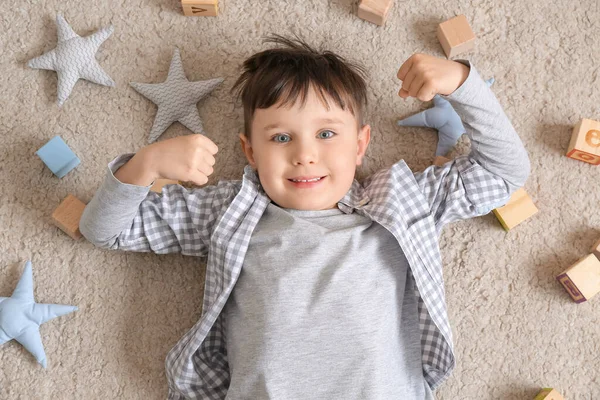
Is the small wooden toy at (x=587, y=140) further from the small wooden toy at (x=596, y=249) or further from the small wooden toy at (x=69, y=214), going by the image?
the small wooden toy at (x=69, y=214)

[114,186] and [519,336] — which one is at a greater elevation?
[114,186]

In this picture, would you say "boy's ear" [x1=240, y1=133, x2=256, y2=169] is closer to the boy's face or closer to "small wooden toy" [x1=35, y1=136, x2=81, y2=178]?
the boy's face

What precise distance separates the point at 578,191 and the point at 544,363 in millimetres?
344

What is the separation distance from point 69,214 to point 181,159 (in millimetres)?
310

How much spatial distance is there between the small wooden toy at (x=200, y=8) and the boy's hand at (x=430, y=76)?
416 millimetres

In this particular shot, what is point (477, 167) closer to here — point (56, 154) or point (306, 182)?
point (306, 182)

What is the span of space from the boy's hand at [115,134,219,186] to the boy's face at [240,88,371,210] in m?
0.10

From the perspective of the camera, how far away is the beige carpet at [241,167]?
115 centimetres

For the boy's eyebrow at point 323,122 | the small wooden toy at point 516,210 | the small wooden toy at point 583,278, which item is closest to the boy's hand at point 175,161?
the boy's eyebrow at point 323,122

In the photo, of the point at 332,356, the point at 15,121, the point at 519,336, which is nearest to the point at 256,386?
the point at 332,356

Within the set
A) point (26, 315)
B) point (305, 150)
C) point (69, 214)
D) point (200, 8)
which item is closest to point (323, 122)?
point (305, 150)

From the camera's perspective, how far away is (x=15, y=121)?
1.20 m

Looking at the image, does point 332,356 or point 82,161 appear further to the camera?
point 82,161

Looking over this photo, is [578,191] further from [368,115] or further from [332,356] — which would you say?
[332,356]
